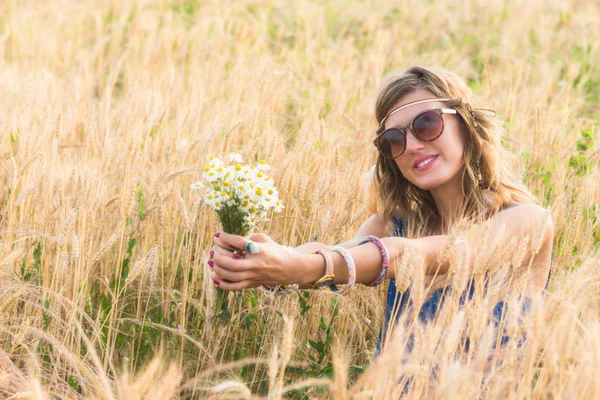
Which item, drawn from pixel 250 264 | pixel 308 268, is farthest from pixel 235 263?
pixel 308 268

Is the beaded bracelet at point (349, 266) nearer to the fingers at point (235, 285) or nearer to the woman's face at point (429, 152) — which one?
the fingers at point (235, 285)

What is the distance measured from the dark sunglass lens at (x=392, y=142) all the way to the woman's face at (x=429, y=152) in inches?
0.8

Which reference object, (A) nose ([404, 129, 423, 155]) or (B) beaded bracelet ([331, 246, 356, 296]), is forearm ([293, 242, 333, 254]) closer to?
(B) beaded bracelet ([331, 246, 356, 296])

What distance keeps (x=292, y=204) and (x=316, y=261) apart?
954mm

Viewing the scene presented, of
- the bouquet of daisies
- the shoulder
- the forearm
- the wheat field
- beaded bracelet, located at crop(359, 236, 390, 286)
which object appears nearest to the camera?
the wheat field

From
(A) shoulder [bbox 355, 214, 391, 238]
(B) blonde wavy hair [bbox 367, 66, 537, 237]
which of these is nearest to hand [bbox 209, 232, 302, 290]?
(B) blonde wavy hair [bbox 367, 66, 537, 237]

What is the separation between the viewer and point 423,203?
2535mm

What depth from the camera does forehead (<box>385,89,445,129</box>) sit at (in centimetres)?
234

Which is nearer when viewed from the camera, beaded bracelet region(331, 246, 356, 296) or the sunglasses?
beaded bracelet region(331, 246, 356, 296)

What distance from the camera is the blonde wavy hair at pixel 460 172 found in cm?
232

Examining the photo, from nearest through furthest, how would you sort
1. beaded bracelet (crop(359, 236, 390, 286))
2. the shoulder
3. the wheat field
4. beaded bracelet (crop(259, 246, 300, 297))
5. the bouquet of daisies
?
the wheat field → the bouquet of daisies → beaded bracelet (crop(359, 236, 390, 286)) → beaded bracelet (crop(259, 246, 300, 297)) → the shoulder

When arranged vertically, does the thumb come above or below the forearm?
above

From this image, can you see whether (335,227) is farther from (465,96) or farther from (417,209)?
(465,96)

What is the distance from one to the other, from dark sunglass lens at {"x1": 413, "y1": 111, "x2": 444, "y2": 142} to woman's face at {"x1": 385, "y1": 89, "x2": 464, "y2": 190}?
22 millimetres
